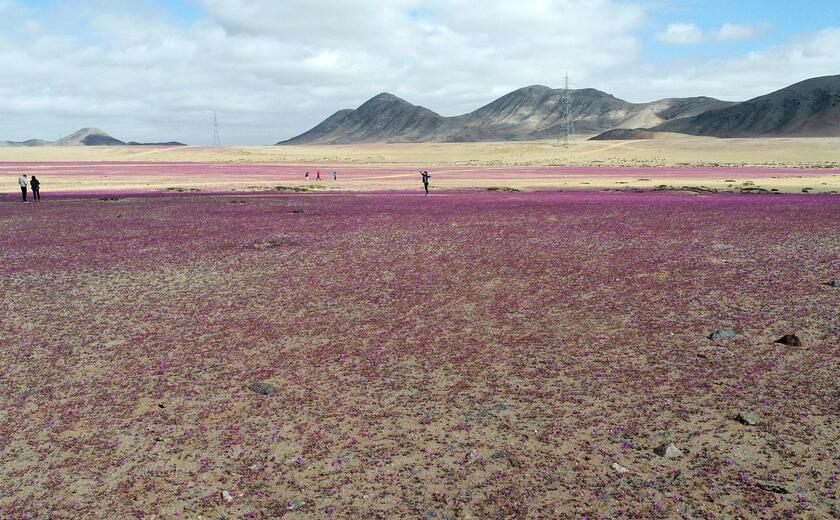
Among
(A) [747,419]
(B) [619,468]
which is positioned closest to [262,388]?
(B) [619,468]

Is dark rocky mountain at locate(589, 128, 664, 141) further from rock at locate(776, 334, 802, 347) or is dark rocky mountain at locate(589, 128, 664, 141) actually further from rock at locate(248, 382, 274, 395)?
rock at locate(248, 382, 274, 395)

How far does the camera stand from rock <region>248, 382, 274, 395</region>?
7.23 metres

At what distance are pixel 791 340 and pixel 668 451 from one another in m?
3.95

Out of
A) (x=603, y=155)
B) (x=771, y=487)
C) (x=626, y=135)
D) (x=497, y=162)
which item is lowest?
(x=771, y=487)

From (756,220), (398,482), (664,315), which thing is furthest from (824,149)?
(398,482)

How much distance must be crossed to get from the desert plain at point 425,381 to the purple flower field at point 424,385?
34 mm

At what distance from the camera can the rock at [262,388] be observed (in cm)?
723

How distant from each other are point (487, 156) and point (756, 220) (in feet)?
323

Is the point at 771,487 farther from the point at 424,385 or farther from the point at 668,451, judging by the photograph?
the point at 424,385

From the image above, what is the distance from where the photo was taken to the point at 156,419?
6.57 meters

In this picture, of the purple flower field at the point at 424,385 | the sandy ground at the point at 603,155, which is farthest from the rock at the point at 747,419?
the sandy ground at the point at 603,155

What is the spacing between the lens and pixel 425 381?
754 cm

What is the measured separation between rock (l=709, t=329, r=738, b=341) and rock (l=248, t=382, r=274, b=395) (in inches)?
237

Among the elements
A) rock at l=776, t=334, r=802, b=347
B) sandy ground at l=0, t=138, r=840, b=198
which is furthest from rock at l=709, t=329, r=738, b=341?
sandy ground at l=0, t=138, r=840, b=198
